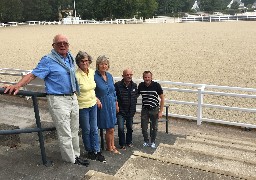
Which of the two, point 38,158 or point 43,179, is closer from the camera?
point 43,179

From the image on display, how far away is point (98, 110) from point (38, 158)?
1.03 metres

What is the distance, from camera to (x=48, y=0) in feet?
235

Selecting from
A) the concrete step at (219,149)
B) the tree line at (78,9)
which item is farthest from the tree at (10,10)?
the concrete step at (219,149)

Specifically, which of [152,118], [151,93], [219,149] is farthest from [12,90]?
[219,149]

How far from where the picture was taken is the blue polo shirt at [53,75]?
11.1 feet

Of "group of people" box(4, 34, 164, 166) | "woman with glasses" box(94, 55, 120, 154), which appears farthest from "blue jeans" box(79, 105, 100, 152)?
"woman with glasses" box(94, 55, 120, 154)

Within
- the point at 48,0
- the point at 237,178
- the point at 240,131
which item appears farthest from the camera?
the point at 48,0

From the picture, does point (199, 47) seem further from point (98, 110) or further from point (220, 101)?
point (98, 110)

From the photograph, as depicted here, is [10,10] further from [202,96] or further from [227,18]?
[202,96]

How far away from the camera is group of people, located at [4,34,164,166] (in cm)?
345

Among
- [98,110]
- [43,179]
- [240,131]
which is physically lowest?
[240,131]

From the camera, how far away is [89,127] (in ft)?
13.3

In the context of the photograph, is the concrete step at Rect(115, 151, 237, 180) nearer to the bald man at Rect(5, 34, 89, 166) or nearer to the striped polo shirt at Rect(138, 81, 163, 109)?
the bald man at Rect(5, 34, 89, 166)

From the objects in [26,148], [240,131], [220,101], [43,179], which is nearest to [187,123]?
[240,131]
